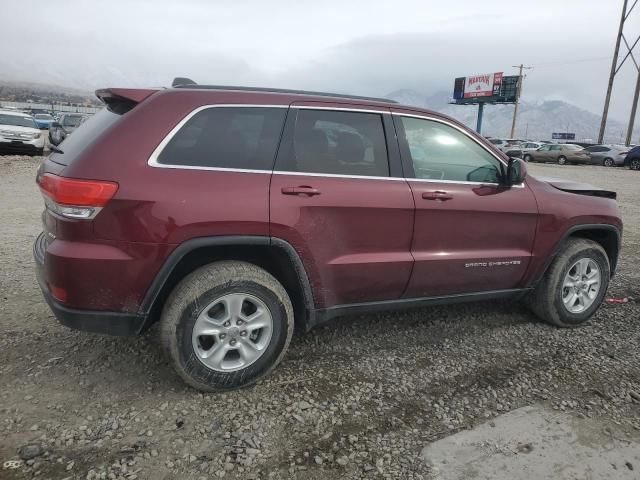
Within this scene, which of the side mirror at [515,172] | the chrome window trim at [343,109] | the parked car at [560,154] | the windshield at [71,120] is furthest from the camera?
the parked car at [560,154]

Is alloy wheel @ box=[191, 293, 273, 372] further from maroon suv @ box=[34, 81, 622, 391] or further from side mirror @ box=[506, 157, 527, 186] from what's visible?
side mirror @ box=[506, 157, 527, 186]

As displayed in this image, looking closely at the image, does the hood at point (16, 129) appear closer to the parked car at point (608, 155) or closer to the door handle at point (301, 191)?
the door handle at point (301, 191)

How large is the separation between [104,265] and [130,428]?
88 cm

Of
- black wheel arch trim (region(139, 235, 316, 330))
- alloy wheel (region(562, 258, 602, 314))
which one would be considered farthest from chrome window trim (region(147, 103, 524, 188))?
alloy wheel (region(562, 258, 602, 314))

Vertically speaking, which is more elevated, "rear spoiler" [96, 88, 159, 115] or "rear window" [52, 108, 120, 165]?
"rear spoiler" [96, 88, 159, 115]

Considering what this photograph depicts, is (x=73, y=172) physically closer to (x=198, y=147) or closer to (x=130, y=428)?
(x=198, y=147)

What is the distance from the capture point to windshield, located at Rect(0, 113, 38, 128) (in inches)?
639

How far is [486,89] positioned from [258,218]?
69.2 meters

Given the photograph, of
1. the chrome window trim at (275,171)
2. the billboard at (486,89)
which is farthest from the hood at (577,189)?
the billboard at (486,89)

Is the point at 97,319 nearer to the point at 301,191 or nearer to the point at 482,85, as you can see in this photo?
the point at 301,191

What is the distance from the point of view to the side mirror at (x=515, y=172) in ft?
11.7

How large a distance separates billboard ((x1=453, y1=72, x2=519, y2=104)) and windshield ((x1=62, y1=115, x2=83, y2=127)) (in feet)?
180

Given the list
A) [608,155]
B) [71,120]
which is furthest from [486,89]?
[71,120]

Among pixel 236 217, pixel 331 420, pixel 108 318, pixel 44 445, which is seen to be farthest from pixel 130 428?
pixel 236 217
